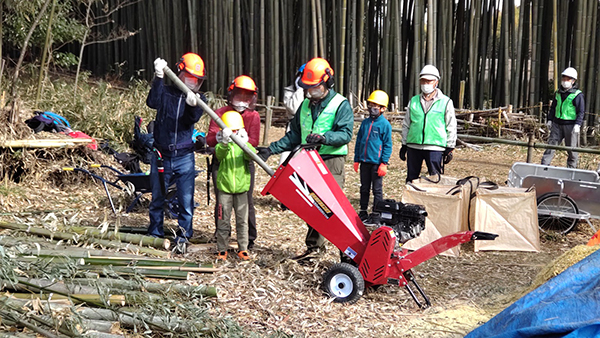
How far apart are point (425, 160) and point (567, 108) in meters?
3.28

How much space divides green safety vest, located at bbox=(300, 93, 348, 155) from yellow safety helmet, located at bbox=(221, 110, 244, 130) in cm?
46

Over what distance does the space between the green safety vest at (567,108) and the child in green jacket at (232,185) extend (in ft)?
16.7

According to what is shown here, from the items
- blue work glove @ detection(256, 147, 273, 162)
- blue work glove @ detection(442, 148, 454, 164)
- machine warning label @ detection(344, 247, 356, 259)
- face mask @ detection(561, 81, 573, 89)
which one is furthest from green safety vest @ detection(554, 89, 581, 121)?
machine warning label @ detection(344, 247, 356, 259)

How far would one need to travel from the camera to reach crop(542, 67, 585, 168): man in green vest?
8031mm

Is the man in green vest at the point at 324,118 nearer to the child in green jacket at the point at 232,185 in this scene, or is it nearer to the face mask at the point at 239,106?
the child in green jacket at the point at 232,185

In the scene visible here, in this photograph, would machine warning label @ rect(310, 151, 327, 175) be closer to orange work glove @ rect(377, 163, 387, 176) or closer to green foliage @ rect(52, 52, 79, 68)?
orange work glove @ rect(377, 163, 387, 176)

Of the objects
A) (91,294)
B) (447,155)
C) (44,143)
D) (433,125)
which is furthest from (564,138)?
(91,294)

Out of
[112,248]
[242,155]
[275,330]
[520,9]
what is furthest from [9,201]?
[520,9]

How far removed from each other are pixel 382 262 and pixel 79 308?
1812 millimetres

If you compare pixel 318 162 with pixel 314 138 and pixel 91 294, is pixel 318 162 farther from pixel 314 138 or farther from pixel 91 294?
pixel 91 294

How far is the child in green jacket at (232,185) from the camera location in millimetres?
4656

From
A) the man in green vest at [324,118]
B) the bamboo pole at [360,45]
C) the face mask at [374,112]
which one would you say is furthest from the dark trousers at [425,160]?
the bamboo pole at [360,45]

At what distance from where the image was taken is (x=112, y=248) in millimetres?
4684

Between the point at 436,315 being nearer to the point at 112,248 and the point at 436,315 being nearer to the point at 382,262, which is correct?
the point at 382,262
